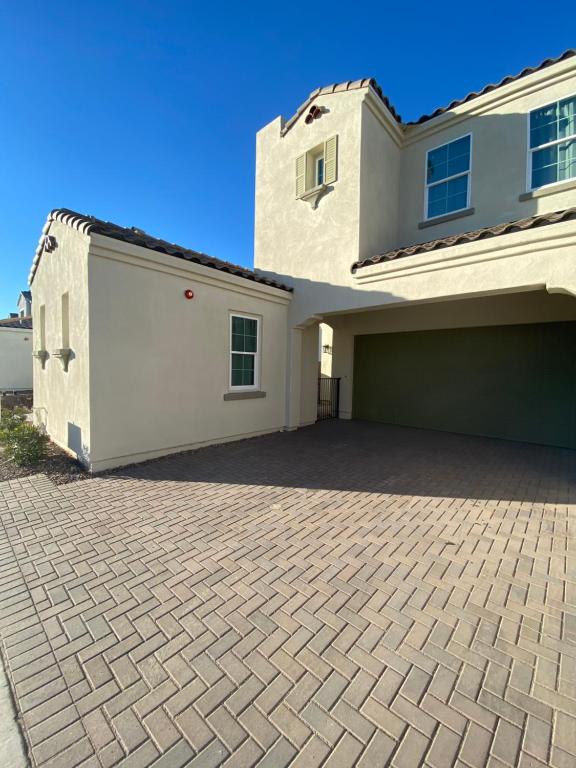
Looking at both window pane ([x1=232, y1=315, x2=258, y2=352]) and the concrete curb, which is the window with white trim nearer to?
window pane ([x1=232, y1=315, x2=258, y2=352])

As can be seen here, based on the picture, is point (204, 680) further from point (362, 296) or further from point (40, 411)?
point (40, 411)

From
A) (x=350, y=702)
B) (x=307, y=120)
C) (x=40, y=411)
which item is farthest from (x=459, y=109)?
(x=40, y=411)

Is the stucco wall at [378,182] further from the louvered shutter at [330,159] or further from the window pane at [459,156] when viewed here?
the window pane at [459,156]

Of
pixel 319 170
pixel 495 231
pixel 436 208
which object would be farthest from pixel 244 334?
pixel 436 208

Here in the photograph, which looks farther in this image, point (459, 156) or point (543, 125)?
point (459, 156)

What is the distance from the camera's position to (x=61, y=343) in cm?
708

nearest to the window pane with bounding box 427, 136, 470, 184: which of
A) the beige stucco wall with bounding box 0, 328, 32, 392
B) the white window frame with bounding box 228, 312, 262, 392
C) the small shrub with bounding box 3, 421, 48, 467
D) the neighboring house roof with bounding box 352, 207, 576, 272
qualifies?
the neighboring house roof with bounding box 352, 207, 576, 272

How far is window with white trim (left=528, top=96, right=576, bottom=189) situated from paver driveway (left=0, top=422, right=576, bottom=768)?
6.83 m

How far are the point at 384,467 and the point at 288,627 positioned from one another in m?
4.45

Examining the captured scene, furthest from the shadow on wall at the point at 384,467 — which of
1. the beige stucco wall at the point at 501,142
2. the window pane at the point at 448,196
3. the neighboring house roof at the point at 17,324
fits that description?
the neighboring house roof at the point at 17,324

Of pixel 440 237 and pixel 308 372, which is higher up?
pixel 440 237

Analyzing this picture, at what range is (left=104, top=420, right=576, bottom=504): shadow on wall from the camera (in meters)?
5.42

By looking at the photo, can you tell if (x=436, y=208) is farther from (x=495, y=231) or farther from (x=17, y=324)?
(x=17, y=324)

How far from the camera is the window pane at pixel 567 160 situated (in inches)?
269
